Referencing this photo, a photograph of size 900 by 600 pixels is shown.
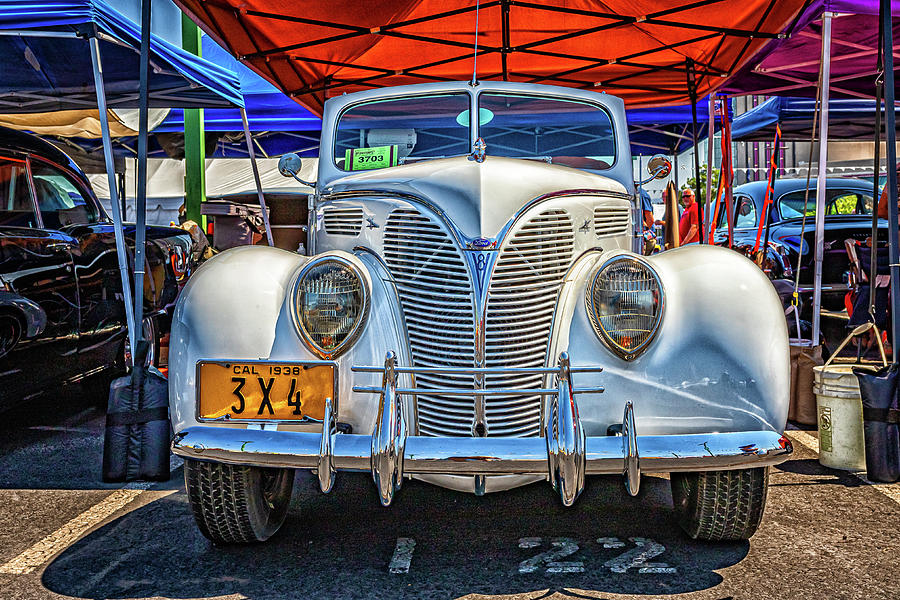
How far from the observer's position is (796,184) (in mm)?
9258

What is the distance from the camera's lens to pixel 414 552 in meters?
3.07

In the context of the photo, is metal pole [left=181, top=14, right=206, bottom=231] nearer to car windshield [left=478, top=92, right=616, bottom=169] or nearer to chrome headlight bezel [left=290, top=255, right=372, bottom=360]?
car windshield [left=478, top=92, right=616, bottom=169]

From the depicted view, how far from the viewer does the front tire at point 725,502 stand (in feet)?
9.27

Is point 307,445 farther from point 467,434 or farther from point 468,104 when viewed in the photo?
point 468,104

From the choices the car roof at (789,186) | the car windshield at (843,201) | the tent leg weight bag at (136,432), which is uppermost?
the car roof at (789,186)

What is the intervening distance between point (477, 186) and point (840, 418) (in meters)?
2.46

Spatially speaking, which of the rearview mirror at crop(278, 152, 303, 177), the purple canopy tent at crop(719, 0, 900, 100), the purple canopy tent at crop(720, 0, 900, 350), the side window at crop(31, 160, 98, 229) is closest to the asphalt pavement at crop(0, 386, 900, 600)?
the purple canopy tent at crop(720, 0, 900, 350)

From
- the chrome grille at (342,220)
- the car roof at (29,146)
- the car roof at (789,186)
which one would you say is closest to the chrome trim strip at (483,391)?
the chrome grille at (342,220)

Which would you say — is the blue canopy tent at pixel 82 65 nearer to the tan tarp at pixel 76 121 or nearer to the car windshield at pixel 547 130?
the tan tarp at pixel 76 121

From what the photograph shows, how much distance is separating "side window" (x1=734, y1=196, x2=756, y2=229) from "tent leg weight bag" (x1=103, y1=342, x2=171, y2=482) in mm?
7452

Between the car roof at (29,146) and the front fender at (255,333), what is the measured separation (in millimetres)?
2853

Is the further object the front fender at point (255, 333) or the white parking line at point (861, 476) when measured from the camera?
the white parking line at point (861, 476)

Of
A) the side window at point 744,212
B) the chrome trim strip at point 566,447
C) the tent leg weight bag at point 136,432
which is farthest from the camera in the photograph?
the side window at point 744,212

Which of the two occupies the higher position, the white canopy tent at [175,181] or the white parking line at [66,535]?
the white canopy tent at [175,181]
